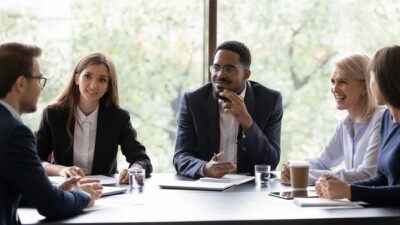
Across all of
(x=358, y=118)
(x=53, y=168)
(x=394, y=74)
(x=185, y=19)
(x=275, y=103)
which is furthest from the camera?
(x=185, y=19)

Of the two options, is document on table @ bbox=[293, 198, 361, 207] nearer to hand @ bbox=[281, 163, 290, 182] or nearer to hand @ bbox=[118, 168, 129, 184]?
hand @ bbox=[281, 163, 290, 182]

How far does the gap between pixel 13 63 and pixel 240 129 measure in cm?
156

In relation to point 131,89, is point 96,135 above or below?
below

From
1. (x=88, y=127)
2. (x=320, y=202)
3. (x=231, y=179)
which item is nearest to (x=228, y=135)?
(x=231, y=179)

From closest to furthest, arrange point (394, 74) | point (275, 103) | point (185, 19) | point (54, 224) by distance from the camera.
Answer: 1. point (54, 224)
2. point (394, 74)
3. point (275, 103)
4. point (185, 19)

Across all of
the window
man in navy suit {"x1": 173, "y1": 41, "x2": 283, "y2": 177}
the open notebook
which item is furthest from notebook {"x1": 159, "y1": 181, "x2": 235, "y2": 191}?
the window

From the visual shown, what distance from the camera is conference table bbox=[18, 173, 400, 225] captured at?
1.87 m

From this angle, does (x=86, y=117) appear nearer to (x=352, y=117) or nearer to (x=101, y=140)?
(x=101, y=140)

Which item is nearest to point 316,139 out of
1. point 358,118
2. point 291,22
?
point 291,22

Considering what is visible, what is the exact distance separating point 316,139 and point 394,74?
185 cm

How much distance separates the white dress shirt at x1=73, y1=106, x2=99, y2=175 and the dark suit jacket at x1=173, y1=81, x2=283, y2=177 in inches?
17.0

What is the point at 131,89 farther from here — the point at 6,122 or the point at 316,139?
the point at 6,122

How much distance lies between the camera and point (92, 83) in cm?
313

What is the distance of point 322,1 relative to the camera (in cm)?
416
